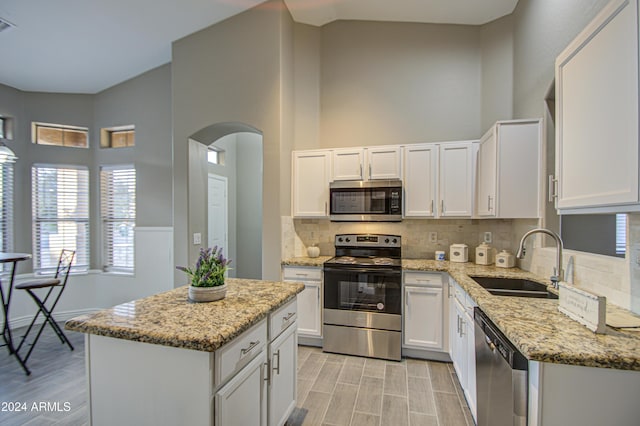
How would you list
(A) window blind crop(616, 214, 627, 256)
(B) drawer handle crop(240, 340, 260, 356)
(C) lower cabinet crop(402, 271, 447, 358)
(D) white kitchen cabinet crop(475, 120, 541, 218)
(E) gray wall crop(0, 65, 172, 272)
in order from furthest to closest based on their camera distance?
(E) gray wall crop(0, 65, 172, 272) → (C) lower cabinet crop(402, 271, 447, 358) → (D) white kitchen cabinet crop(475, 120, 541, 218) → (A) window blind crop(616, 214, 627, 256) → (B) drawer handle crop(240, 340, 260, 356)

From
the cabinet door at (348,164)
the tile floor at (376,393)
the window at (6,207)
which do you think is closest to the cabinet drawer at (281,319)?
the tile floor at (376,393)

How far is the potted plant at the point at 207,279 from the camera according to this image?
64.4 inches

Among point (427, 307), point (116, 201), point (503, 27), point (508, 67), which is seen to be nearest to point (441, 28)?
point (503, 27)

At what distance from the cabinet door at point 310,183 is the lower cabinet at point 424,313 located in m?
1.27

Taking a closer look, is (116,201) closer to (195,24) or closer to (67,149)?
(67,149)

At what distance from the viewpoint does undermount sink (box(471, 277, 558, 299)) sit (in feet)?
6.72

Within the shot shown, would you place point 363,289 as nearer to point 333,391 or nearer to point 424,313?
point 424,313

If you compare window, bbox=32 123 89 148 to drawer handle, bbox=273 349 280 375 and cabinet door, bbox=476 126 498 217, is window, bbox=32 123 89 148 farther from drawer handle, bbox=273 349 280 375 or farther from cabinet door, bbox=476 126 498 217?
cabinet door, bbox=476 126 498 217

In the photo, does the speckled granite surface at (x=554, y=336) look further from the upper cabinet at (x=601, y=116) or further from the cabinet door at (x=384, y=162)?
the cabinet door at (x=384, y=162)

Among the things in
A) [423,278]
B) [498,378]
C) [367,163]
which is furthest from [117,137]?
[498,378]

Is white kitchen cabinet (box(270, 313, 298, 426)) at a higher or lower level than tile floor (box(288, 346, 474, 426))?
higher

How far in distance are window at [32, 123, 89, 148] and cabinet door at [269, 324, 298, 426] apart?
4.61 meters

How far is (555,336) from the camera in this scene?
4.17ft

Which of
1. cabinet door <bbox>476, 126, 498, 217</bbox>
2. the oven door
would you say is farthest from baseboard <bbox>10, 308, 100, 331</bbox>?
cabinet door <bbox>476, 126, 498, 217</bbox>
